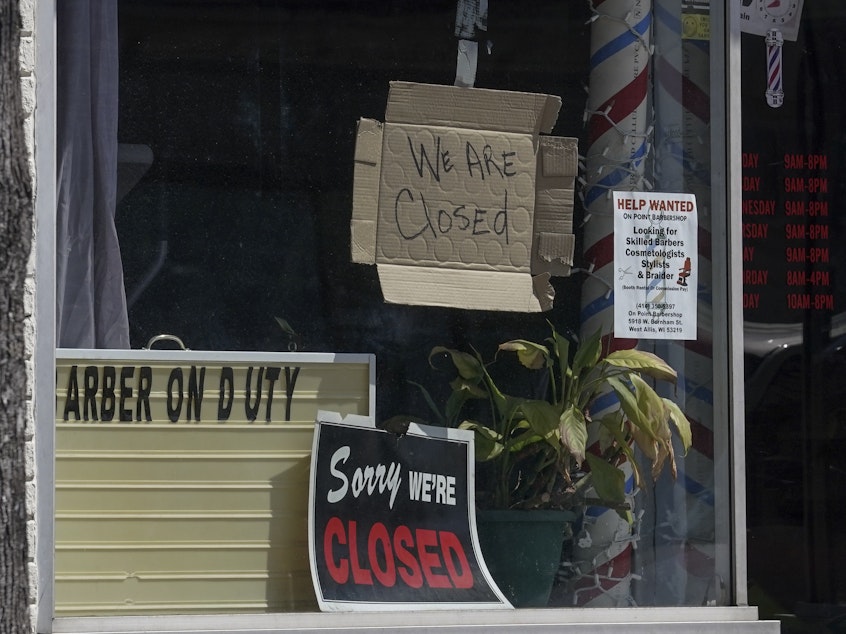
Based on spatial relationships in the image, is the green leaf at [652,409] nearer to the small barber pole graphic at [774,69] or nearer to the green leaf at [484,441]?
the green leaf at [484,441]

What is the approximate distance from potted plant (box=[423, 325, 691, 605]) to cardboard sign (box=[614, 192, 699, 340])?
0.37ft

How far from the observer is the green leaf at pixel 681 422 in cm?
382

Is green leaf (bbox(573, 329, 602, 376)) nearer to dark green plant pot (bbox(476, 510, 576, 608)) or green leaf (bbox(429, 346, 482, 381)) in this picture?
green leaf (bbox(429, 346, 482, 381))

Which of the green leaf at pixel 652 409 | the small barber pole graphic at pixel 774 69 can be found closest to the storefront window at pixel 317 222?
the green leaf at pixel 652 409

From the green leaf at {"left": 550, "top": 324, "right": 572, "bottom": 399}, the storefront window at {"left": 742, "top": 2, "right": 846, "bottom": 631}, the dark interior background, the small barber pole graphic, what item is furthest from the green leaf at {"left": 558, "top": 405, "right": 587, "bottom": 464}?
the small barber pole graphic

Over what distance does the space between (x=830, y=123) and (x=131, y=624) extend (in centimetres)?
299

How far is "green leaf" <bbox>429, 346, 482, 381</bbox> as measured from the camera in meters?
3.79

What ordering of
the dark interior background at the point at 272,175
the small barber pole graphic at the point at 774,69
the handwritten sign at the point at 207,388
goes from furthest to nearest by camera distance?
1. the small barber pole graphic at the point at 774,69
2. the dark interior background at the point at 272,175
3. the handwritten sign at the point at 207,388

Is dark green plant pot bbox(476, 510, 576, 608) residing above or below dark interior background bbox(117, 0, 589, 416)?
below

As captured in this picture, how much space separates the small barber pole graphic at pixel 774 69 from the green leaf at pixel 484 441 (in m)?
1.74

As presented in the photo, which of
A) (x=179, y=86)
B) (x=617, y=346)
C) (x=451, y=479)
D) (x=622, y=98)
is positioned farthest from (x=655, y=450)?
(x=179, y=86)

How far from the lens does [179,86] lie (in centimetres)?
370

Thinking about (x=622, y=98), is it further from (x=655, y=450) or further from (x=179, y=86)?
(x=179, y=86)

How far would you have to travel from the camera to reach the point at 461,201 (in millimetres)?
3730
